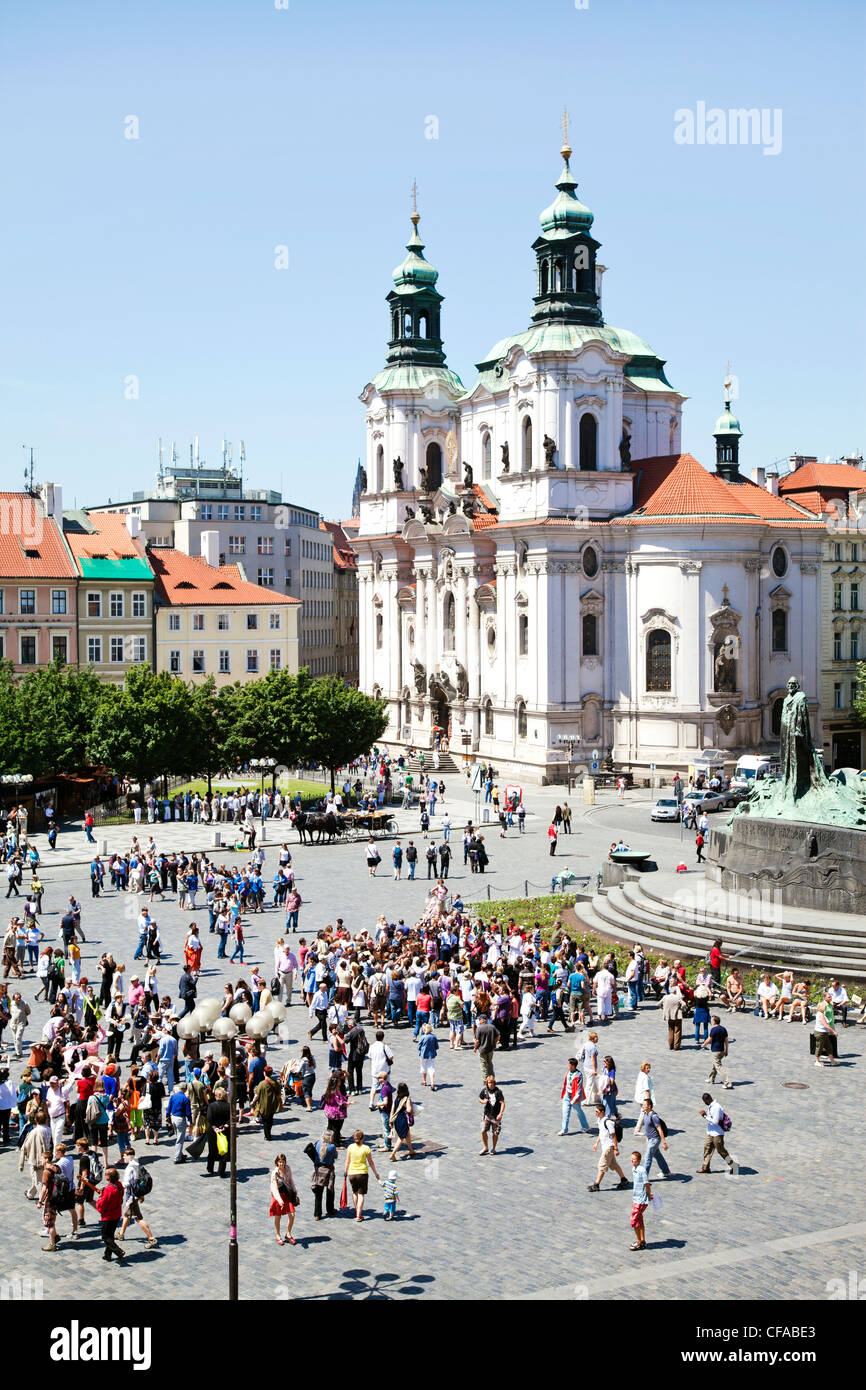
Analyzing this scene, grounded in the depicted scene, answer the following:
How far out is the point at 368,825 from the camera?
183ft

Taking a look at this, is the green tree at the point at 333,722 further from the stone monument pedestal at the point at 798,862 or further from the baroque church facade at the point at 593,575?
the stone monument pedestal at the point at 798,862

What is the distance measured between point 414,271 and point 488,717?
2778 centimetres

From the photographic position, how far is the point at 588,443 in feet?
238

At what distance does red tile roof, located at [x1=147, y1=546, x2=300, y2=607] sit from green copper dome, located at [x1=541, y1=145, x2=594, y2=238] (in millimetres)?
23702

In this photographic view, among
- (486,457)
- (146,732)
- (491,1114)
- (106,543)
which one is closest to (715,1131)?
(491,1114)

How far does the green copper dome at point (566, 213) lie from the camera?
7575cm

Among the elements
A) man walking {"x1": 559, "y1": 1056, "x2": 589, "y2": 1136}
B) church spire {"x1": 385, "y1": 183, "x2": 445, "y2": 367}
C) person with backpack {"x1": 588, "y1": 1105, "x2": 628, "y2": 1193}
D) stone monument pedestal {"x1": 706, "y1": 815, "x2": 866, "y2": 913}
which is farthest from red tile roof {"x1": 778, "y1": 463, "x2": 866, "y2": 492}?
person with backpack {"x1": 588, "y1": 1105, "x2": 628, "y2": 1193}

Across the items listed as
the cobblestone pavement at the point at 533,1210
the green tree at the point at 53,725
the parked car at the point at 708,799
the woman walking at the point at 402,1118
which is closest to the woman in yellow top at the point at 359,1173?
the cobblestone pavement at the point at 533,1210

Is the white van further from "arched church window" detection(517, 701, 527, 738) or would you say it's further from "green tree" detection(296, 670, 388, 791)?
"green tree" detection(296, 670, 388, 791)

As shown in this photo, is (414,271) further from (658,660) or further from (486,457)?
(658,660)

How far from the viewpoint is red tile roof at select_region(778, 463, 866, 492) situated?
83812 mm

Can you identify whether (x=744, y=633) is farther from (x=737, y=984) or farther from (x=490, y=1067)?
(x=490, y=1067)

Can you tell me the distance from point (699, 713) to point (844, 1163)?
50.3 m
